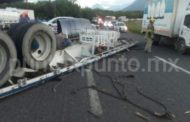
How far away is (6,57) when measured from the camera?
568 centimetres

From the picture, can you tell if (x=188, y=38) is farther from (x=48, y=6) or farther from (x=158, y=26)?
(x=48, y=6)

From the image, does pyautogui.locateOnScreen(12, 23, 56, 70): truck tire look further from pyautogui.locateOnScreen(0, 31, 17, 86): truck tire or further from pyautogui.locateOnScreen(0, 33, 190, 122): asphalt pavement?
pyautogui.locateOnScreen(0, 33, 190, 122): asphalt pavement

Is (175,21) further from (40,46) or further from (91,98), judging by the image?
(91,98)

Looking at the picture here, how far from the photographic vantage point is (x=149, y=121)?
471 cm

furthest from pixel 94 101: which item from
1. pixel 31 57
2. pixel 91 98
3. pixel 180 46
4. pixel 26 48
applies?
pixel 180 46

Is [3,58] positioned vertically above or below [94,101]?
above

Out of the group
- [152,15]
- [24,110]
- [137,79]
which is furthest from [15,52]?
[152,15]

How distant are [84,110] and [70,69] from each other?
2.46m

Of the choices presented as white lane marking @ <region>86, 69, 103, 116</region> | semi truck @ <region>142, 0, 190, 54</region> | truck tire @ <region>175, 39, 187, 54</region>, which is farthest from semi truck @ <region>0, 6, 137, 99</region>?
semi truck @ <region>142, 0, 190, 54</region>

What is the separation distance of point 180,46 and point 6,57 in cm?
1157

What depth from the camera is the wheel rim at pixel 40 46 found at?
22.4 feet

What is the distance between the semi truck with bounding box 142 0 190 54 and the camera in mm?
14419

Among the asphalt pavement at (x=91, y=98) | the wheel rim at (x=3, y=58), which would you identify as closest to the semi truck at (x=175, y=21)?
the asphalt pavement at (x=91, y=98)

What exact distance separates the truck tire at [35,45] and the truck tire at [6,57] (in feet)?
1.47
